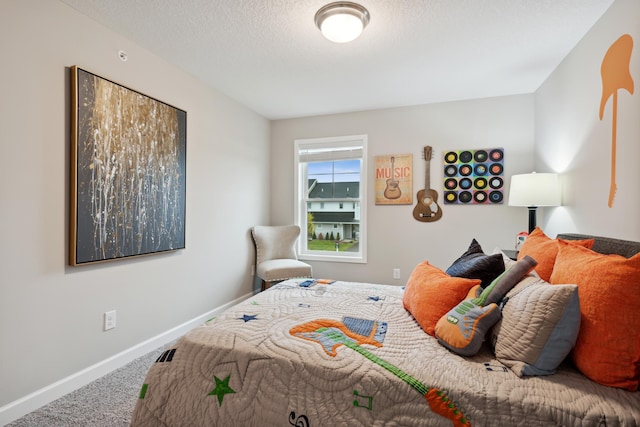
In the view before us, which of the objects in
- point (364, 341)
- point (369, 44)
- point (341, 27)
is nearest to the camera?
point (364, 341)

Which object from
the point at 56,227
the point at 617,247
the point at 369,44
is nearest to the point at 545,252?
the point at 617,247

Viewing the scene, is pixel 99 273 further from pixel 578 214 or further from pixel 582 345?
pixel 578 214

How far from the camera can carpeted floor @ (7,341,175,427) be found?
5.77 feet

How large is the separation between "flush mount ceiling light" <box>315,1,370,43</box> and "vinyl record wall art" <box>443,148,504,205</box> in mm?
2122

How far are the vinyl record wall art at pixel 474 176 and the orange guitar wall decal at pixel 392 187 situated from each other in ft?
1.83

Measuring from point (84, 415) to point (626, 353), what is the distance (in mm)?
2600

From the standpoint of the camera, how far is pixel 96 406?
1.90m

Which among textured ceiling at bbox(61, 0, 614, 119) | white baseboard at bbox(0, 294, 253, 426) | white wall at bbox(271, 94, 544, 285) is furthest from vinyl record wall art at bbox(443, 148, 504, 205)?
white baseboard at bbox(0, 294, 253, 426)

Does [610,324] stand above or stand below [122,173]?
below

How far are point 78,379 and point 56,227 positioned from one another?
Answer: 102cm

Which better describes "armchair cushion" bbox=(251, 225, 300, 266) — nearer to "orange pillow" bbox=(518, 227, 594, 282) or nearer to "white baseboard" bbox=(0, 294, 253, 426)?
"white baseboard" bbox=(0, 294, 253, 426)

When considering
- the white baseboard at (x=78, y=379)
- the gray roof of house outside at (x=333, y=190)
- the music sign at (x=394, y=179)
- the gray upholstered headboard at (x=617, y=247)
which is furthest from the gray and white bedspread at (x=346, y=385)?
the gray roof of house outside at (x=333, y=190)

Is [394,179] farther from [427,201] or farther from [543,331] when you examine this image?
[543,331]

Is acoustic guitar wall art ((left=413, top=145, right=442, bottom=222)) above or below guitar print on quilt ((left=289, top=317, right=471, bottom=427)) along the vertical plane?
above
